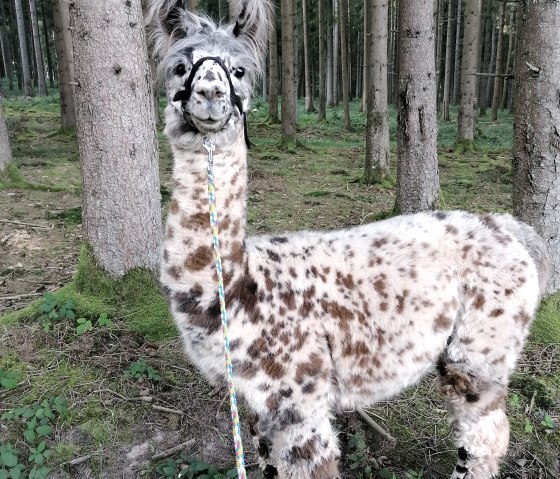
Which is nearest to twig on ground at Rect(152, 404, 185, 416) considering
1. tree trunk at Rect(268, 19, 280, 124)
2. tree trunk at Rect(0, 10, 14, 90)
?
tree trunk at Rect(268, 19, 280, 124)

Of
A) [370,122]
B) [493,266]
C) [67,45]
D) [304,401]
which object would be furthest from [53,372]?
[67,45]

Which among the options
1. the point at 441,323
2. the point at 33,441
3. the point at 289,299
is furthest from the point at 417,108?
the point at 33,441

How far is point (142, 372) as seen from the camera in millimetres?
4012

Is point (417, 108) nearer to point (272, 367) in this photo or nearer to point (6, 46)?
point (272, 367)

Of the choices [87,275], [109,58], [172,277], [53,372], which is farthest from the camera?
[87,275]

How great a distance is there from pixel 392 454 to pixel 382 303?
4.58 feet

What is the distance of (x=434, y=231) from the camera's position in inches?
121

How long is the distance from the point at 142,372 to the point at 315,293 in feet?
6.41

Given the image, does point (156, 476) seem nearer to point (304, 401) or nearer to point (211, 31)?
point (304, 401)

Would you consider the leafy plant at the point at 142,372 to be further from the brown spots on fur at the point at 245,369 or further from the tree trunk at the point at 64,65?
the tree trunk at the point at 64,65

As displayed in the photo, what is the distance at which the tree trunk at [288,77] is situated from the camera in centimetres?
1518

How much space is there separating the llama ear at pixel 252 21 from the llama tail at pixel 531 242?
1.93 m

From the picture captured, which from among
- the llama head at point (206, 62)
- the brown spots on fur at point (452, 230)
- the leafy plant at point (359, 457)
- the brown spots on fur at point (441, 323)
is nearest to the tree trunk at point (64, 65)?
the llama head at point (206, 62)

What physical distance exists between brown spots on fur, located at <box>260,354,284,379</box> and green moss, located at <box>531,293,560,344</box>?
10.0 ft
